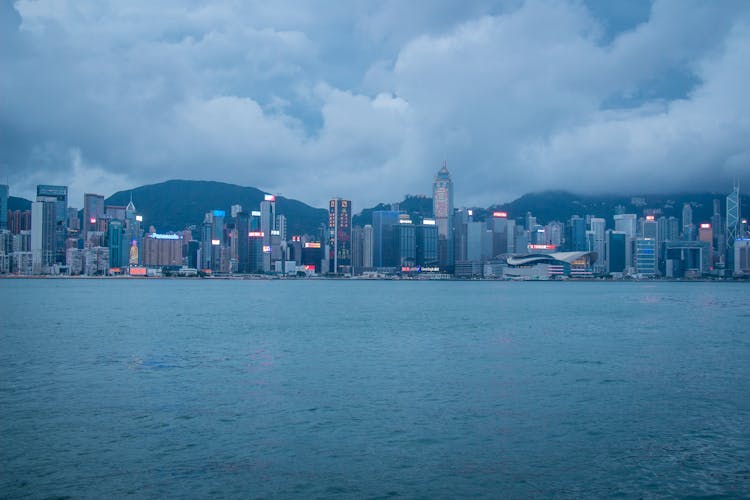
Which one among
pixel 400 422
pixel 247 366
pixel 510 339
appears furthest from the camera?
pixel 510 339

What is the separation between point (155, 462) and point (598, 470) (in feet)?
40.8

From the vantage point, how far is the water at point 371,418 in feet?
54.5

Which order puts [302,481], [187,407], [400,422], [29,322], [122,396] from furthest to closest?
1. [29,322]
2. [122,396]
3. [187,407]
4. [400,422]
5. [302,481]

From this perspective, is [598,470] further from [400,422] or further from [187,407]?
[187,407]

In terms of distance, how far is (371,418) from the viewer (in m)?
22.8

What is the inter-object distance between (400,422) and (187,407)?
8309 mm

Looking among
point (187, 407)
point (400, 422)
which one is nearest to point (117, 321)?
point (187, 407)

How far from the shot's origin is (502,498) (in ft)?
50.5

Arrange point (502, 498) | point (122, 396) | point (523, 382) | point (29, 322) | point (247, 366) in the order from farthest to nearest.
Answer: point (29, 322), point (247, 366), point (523, 382), point (122, 396), point (502, 498)

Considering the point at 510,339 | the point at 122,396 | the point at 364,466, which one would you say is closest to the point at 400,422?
the point at 364,466

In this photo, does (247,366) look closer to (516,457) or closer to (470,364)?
(470,364)

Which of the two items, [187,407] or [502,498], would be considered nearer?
[502,498]

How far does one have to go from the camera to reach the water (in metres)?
16.6

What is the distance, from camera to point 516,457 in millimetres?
18438
